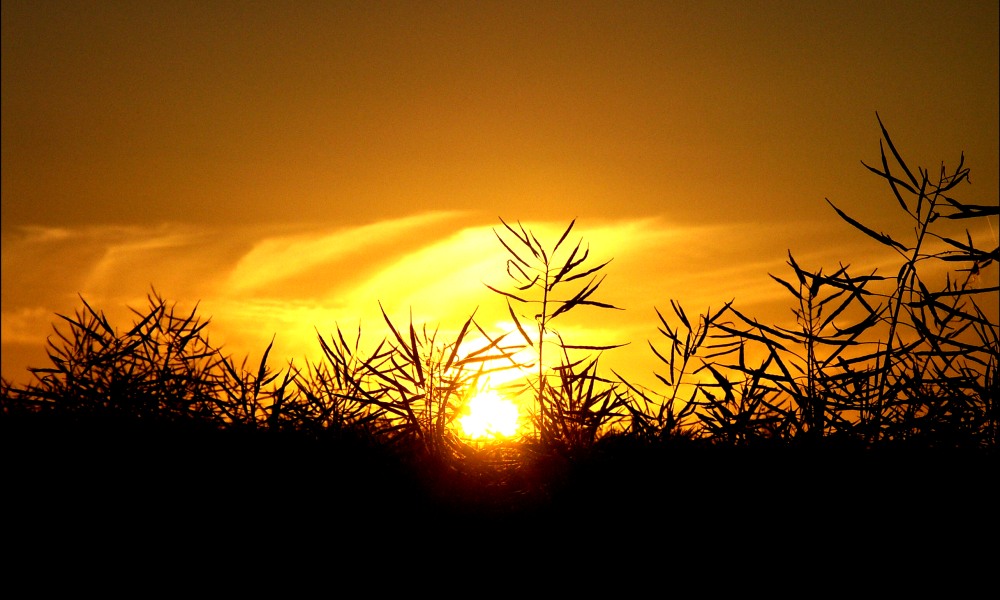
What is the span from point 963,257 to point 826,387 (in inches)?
27.3

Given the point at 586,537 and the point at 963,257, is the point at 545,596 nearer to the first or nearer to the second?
the point at 586,537

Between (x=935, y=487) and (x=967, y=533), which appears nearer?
(x=967, y=533)

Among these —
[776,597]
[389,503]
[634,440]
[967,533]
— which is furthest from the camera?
[634,440]

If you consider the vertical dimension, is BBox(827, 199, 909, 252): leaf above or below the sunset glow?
above

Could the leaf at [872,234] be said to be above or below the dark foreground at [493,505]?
above

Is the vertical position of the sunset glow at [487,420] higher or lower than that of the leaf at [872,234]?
lower

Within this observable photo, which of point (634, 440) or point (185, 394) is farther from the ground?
point (185, 394)

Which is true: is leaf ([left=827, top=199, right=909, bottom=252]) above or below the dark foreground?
above

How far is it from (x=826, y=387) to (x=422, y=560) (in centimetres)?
179

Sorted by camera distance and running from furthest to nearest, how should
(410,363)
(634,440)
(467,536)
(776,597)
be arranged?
(410,363), (634,440), (467,536), (776,597)

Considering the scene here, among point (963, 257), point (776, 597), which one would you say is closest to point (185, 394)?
point (776, 597)

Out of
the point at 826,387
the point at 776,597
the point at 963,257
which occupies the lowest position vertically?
the point at 776,597

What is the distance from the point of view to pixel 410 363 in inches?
146

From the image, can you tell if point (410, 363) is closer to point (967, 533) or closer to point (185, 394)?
point (185, 394)
